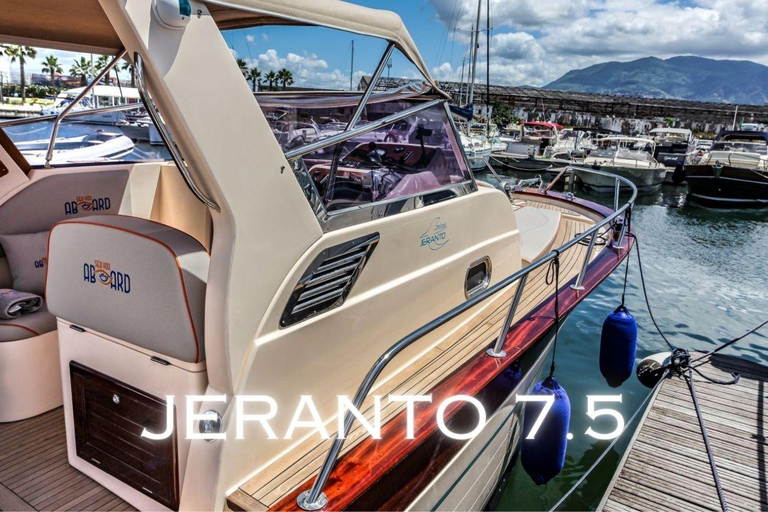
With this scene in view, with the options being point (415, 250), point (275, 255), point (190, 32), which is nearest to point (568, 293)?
point (415, 250)

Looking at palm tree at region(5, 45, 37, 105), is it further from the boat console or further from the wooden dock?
the wooden dock

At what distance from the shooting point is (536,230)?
209 inches

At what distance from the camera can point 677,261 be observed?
11695mm

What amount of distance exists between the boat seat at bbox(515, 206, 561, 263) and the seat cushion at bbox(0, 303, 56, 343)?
3507 mm

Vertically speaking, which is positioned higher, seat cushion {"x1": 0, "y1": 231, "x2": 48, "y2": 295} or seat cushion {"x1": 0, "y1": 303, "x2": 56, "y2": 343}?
seat cushion {"x1": 0, "y1": 231, "x2": 48, "y2": 295}

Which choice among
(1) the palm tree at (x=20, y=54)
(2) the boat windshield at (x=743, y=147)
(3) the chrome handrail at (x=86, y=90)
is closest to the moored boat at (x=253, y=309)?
(3) the chrome handrail at (x=86, y=90)

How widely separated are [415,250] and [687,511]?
8.70ft

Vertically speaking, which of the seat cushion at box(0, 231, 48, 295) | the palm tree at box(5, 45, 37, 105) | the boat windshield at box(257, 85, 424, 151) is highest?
the palm tree at box(5, 45, 37, 105)

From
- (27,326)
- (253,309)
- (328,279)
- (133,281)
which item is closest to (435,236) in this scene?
(328,279)

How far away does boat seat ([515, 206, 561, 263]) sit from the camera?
185 inches

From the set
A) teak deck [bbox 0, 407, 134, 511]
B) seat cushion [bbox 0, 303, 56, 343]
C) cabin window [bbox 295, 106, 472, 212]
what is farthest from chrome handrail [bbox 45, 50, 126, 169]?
teak deck [bbox 0, 407, 134, 511]

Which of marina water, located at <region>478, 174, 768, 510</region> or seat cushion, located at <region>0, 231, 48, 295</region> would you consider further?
marina water, located at <region>478, 174, 768, 510</region>

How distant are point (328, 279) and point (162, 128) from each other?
82 centimetres

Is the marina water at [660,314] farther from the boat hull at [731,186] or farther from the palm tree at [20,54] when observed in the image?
the palm tree at [20,54]
